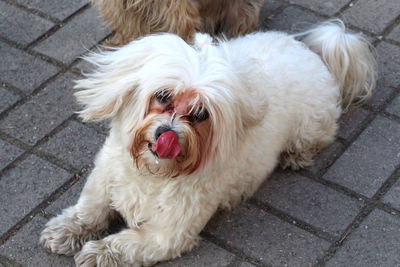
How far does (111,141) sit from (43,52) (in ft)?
4.67

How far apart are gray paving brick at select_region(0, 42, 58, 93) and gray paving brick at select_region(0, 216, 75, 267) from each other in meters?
1.08

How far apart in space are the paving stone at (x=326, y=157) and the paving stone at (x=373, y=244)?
392mm

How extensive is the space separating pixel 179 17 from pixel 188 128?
1.38 m

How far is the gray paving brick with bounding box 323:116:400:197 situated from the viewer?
3416 mm

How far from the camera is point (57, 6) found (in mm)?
4402

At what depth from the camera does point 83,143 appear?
3510mm

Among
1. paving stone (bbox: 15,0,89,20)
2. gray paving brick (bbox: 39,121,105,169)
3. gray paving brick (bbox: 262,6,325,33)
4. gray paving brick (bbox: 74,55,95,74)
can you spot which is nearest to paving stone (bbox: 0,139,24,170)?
gray paving brick (bbox: 39,121,105,169)

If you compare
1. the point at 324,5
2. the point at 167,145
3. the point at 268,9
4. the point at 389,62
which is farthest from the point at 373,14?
the point at 167,145

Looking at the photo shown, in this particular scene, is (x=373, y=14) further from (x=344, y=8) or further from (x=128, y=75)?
(x=128, y=75)

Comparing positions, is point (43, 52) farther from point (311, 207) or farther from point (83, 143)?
point (311, 207)

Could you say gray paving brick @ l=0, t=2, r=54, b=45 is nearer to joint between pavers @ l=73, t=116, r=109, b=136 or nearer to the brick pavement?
the brick pavement

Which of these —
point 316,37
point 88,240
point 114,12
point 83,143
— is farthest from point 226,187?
point 114,12

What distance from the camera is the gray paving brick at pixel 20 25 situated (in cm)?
415

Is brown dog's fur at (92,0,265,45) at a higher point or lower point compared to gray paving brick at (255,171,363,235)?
higher
